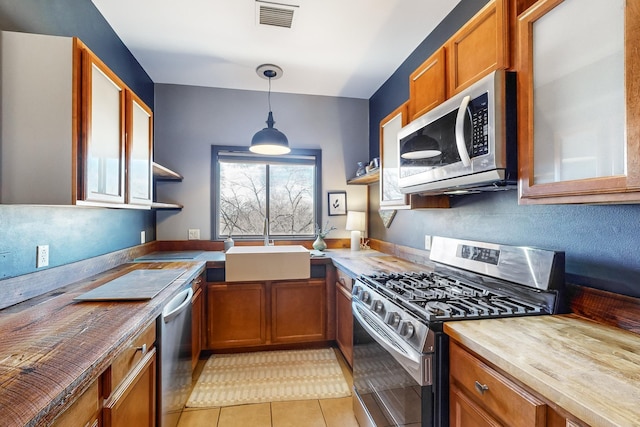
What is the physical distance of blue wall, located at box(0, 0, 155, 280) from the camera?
4.40 feet

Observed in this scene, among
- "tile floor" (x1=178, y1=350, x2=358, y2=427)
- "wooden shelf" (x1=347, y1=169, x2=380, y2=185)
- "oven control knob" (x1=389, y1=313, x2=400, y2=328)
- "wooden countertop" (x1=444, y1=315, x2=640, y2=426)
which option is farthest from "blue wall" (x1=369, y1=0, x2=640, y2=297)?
"tile floor" (x1=178, y1=350, x2=358, y2=427)

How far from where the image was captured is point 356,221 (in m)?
3.25

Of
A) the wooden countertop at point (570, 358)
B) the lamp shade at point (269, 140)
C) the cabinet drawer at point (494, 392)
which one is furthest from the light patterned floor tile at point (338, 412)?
the lamp shade at point (269, 140)

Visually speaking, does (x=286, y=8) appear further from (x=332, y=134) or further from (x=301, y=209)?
(x=301, y=209)

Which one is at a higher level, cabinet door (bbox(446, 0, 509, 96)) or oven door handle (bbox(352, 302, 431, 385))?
cabinet door (bbox(446, 0, 509, 96))

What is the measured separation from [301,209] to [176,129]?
156 centimetres

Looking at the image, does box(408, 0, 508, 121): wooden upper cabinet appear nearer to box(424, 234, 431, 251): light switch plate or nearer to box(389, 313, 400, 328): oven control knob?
box(424, 234, 431, 251): light switch plate

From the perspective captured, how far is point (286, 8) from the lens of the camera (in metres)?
1.96

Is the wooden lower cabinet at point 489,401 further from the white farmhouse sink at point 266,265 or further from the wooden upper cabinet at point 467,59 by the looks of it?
the white farmhouse sink at point 266,265

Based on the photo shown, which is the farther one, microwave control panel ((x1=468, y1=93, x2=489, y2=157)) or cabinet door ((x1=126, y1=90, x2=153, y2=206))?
cabinet door ((x1=126, y1=90, x2=153, y2=206))

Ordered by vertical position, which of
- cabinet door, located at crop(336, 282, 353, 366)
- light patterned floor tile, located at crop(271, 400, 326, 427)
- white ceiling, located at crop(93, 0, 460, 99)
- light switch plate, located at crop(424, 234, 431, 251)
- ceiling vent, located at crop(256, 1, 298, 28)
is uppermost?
white ceiling, located at crop(93, 0, 460, 99)

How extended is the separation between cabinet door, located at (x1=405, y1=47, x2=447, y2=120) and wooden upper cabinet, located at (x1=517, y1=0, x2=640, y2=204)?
496 mm

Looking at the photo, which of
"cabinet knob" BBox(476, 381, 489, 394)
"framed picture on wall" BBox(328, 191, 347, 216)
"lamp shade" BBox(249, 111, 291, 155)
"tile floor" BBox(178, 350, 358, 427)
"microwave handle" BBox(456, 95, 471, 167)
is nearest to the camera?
"cabinet knob" BBox(476, 381, 489, 394)

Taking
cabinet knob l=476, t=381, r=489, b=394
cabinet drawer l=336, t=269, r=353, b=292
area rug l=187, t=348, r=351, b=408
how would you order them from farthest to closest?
cabinet drawer l=336, t=269, r=353, b=292 < area rug l=187, t=348, r=351, b=408 < cabinet knob l=476, t=381, r=489, b=394
